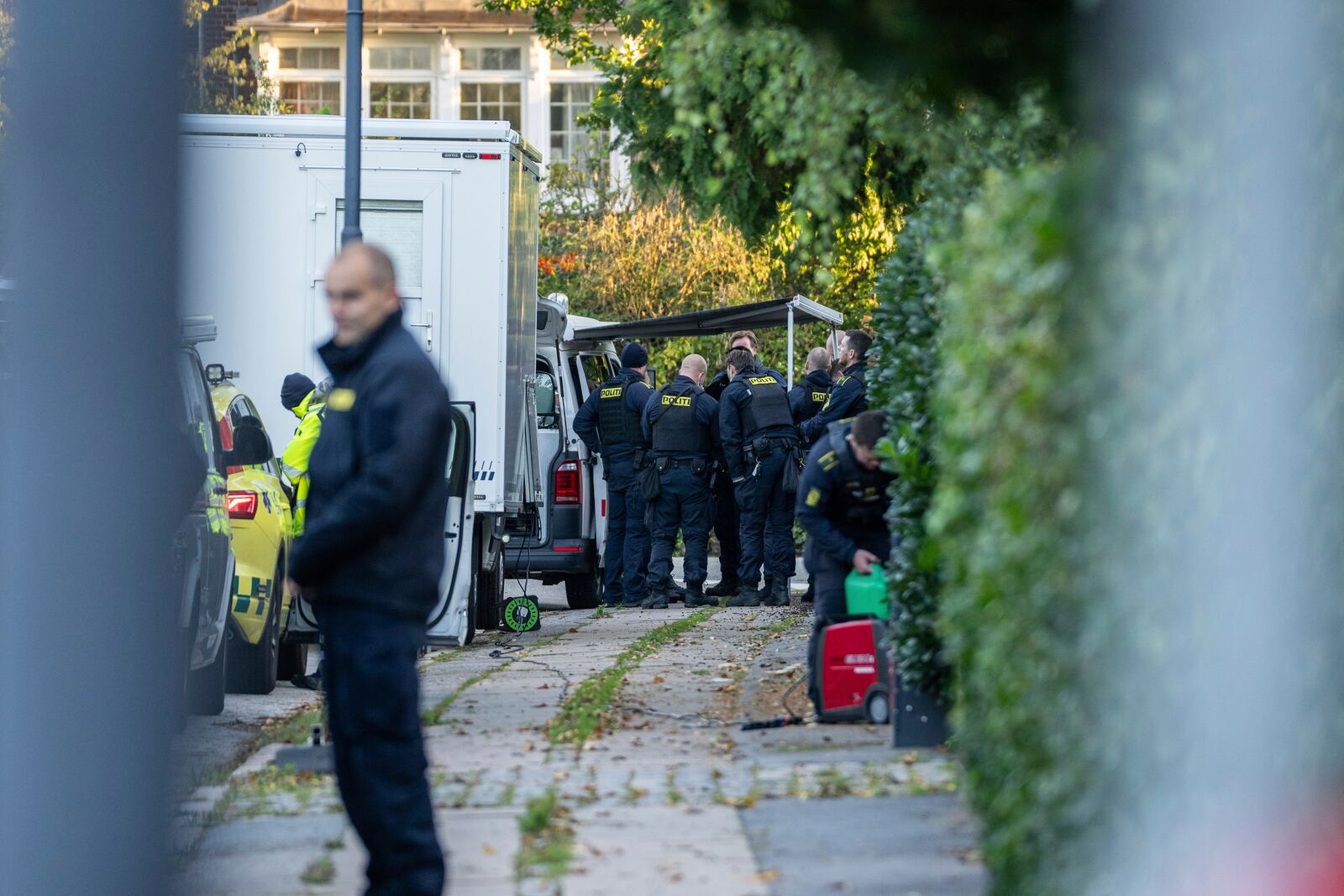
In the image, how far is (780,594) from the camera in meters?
14.9

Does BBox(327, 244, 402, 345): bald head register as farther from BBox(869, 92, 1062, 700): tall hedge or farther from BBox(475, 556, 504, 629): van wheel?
BBox(475, 556, 504, 629): van wheel

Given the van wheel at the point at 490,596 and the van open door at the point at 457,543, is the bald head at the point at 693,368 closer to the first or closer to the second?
the van wheel at the point at 490,596

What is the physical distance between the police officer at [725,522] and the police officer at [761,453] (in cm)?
61

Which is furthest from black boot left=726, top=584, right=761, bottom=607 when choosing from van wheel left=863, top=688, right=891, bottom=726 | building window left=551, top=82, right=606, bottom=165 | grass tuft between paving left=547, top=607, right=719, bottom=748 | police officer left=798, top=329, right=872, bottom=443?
building window left=551, top=82, right=606, bottom=165

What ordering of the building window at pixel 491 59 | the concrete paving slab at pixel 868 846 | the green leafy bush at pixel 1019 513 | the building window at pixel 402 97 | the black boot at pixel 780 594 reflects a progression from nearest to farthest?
the green leafy bush at pixel 1019 513 → the concrete paving slab at pixel 868 846 → the black boot at pixel 780 594 → the building window at pixel 402 97 → the building window at pixel 491 59

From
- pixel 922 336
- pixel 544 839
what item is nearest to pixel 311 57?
pixel 922 336

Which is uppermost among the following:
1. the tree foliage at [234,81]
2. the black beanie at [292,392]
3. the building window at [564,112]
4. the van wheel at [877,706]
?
the building window at [564,112]

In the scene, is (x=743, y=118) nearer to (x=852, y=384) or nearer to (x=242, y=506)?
(x=242, y=506)

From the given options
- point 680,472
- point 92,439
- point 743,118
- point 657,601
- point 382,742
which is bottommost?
point 657,601

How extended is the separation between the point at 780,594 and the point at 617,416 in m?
1.97

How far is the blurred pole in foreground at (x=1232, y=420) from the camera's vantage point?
3.36 metres

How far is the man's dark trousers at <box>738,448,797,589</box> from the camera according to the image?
14.5 metres

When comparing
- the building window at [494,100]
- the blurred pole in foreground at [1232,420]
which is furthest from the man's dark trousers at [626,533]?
the building window at [494,100]

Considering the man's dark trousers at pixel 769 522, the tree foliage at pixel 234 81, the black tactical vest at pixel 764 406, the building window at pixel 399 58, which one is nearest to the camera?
the black tactical vest at pixel 764 406
